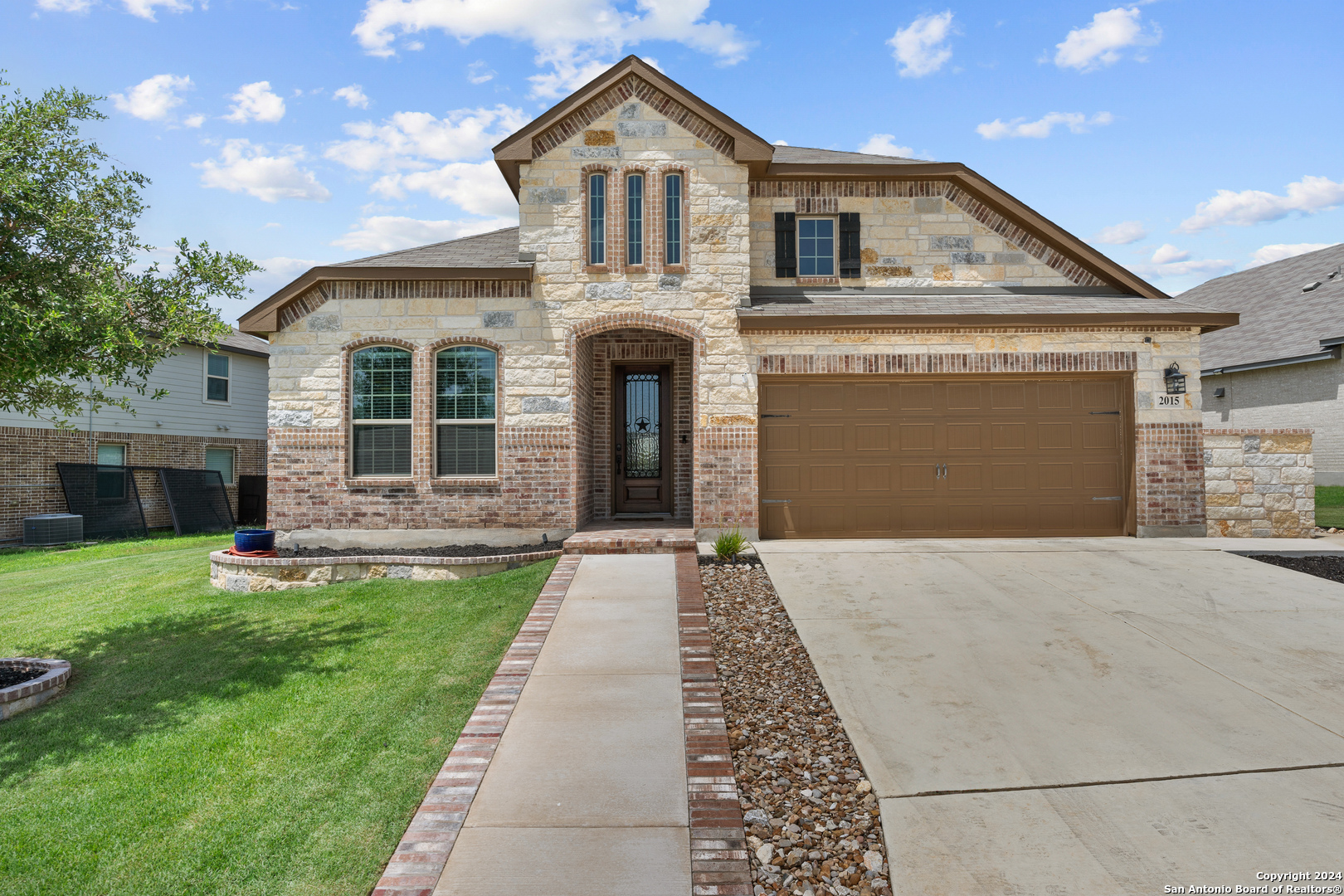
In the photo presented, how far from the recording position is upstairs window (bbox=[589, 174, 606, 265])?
403 inches

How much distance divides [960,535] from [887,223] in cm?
499

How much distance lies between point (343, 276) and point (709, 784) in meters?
9.08

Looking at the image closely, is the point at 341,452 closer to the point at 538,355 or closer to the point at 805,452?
the point at 538,355

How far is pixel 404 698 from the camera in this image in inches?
201

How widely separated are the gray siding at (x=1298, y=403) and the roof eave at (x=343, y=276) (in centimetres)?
1706

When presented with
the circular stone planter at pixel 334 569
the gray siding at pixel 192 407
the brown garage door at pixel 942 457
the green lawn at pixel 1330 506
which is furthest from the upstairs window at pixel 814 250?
the gray siding at pixel 192 407

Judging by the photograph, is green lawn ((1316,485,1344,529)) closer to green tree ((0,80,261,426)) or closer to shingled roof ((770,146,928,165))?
shingled roof ((770,146,928,165))

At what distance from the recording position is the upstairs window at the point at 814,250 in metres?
11.3

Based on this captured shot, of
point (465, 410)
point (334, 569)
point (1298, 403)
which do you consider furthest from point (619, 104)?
point (1298, 403)

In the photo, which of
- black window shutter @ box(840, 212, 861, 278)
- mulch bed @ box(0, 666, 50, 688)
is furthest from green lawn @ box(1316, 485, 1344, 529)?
mulch bed @ box(0, 666, 50, 688)

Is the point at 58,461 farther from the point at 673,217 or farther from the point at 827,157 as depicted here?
the point at 827,157

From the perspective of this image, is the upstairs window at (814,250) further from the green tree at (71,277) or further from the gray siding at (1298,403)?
the gray siding at (1298,403)

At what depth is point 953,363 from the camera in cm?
1008

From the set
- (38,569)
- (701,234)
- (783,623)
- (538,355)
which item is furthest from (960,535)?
(38,569)
